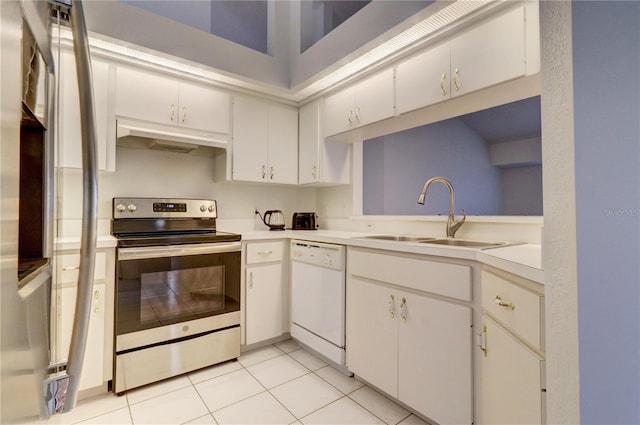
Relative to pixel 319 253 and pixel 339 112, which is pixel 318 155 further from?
pixel 319 253

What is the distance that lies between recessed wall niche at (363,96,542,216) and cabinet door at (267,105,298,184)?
700 millimetres

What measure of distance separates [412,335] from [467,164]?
1639mm

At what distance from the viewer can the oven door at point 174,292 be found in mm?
1804

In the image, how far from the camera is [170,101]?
7.38 ft

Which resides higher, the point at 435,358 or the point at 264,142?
the point at 264,142

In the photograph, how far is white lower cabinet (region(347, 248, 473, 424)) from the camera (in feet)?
4.48

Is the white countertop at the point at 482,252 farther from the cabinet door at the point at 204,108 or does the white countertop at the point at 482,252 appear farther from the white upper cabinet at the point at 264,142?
the cabinet door at the point at 204,108

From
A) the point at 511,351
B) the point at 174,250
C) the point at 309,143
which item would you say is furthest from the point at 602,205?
the point at 309,143

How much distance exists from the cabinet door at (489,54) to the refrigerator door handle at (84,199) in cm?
166

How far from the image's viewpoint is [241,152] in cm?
259

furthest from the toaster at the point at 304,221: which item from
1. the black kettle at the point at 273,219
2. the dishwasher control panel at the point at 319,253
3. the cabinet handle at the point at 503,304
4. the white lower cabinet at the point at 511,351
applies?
the cabinet handle at the point at 503,304

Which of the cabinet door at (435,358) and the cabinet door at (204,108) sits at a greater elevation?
the cabinet door at (204,108)

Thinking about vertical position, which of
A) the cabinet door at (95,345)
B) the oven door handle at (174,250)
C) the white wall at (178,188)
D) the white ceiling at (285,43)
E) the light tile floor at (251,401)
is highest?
the white ceiling at (285,43)

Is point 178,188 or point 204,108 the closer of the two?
point 204,108
